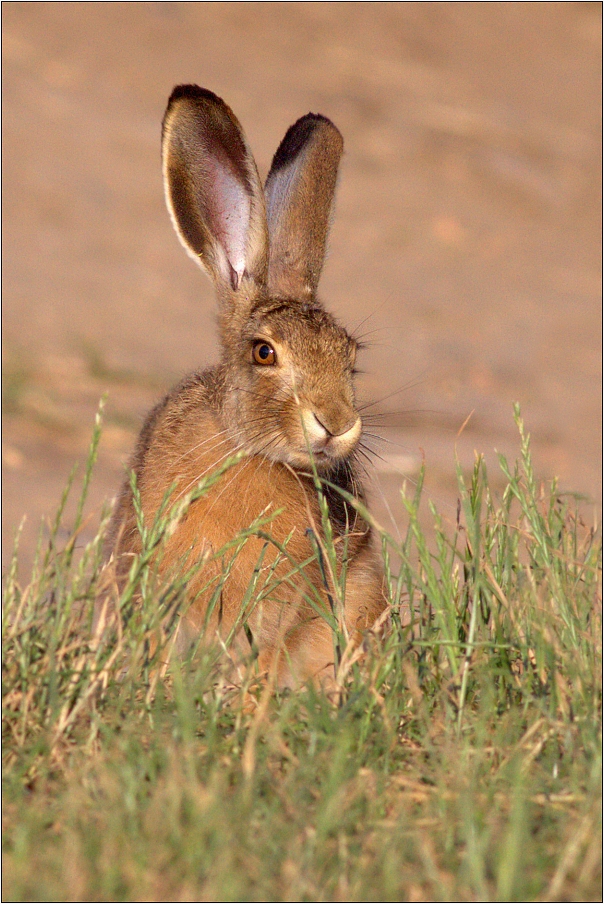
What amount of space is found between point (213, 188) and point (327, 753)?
233 centimetres

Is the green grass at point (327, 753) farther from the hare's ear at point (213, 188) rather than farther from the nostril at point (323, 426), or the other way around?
the hare's ear at point (213, 188)

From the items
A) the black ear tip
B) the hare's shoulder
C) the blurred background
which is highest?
the blurred background

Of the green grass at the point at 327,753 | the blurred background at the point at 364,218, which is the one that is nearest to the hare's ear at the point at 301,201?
the green grass at the point at 327,753

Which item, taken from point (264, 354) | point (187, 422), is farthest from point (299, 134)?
point (187, 422)

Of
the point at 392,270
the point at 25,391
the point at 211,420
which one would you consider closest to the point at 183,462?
the point at 211,420

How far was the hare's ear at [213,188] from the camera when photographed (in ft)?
12.5

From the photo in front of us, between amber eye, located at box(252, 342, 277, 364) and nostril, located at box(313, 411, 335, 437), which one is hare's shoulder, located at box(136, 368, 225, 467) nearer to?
amber eye, located at box(252, 342, 277, 364)

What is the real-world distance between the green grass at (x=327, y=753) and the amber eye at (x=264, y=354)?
0.88 m

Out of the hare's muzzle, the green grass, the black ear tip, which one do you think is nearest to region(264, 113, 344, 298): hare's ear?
the black ear tip

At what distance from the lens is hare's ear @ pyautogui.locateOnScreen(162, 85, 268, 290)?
3.81m

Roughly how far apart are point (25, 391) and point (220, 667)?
5.36 m

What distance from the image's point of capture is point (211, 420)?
3.86m

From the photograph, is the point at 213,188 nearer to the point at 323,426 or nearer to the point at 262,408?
the point at 262,408

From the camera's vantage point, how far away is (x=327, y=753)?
2238 millimetres
